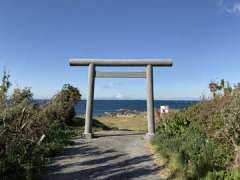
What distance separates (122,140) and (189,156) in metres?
7.42

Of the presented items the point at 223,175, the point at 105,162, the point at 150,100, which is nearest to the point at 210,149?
the point at 223,175

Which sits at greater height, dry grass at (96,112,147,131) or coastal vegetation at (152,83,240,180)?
Answer: dry grass at (96,112,147,131)

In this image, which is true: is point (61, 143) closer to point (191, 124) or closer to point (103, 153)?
point (103, 153)

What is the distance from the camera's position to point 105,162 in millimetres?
12078

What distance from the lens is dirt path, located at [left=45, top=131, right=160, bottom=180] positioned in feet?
33.8

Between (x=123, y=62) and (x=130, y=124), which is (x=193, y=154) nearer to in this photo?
(x=123, y=62)

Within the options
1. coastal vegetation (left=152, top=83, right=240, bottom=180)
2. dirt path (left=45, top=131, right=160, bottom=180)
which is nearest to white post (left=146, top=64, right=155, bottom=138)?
dirt path (left=45, top=131, right=160, bottom=180)

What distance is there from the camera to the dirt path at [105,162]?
33.8ft

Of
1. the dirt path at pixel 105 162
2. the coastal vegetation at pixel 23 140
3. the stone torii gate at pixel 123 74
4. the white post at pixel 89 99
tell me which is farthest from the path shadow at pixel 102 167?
the stone torii gate at pixel 123 74

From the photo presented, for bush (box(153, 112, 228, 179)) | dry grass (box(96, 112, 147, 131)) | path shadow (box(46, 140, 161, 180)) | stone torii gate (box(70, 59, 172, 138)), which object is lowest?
path shadow (box(46, 140, 161, 180))

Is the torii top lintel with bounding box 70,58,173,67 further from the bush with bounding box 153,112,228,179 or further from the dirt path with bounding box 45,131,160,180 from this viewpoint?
the bush with bounding box 153,112,228,179

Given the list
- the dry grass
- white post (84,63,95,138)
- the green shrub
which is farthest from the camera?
the dry grass

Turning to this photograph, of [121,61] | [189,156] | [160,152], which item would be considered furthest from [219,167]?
[121,61]

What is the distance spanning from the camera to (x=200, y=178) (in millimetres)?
8805
